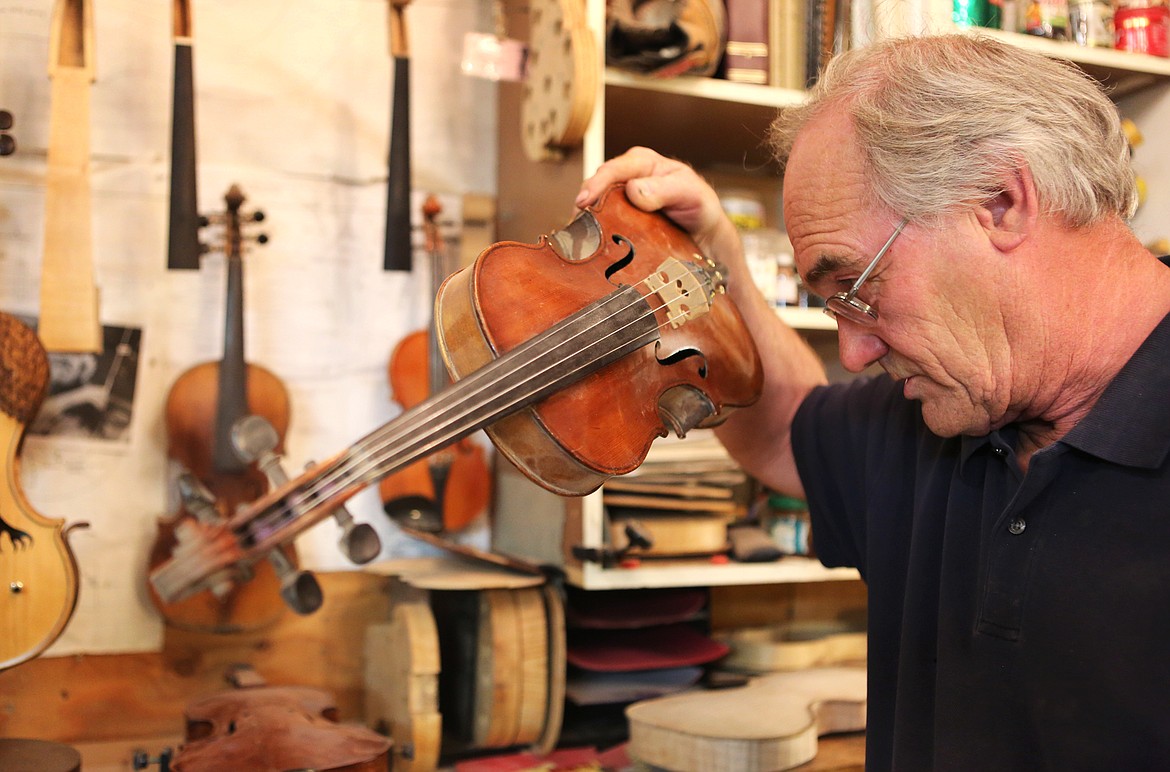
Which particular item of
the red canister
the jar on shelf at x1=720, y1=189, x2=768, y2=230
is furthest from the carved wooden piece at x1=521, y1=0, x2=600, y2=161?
the red canister

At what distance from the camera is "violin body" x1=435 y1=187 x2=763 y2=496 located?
0.90 meters

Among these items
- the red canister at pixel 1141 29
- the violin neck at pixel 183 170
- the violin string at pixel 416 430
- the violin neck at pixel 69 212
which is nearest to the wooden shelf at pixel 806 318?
the violin string at pixel 416 430

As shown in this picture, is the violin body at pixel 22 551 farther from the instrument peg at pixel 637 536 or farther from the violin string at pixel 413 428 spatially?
the instrument peg at pixel 637 536

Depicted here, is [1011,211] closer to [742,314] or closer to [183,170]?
[742,314]

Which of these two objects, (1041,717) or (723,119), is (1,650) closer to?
(1041,717)

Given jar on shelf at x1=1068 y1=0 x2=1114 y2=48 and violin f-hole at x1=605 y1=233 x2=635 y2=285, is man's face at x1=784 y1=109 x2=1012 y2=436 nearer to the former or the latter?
violin f-hole at x1=605 y1=233 x2=635 y2=285

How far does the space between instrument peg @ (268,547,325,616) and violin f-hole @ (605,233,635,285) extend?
67cm

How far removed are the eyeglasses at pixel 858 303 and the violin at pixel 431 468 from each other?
743mm

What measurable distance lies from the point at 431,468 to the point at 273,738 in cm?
59

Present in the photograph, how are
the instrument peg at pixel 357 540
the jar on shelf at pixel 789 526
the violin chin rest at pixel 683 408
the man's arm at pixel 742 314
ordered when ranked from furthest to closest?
1. the jar on shelf at pixel 789 526
2. the instrument peg at pixel 357 540
3. the man's arm at pixel 742 314
4. the violin chin rest at pixel 683 408

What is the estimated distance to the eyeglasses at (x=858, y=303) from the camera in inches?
38.1

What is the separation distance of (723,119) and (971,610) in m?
0.98

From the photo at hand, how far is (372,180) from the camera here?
70.2 inches

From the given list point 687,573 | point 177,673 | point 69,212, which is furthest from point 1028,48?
point 177,673
